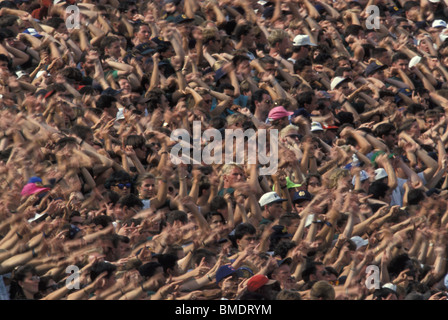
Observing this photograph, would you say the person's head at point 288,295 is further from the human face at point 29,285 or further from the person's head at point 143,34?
the person's head at point 143,34

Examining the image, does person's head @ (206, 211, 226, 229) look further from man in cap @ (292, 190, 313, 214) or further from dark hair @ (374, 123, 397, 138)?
dark hair @ (374, 123, 397, 138)

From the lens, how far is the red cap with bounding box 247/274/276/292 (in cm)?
1142

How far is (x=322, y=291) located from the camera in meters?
11.4

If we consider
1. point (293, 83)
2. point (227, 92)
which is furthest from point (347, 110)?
point (227, 92)

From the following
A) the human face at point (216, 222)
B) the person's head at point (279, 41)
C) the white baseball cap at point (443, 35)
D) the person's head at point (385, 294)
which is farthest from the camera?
the white baseball cap at point (443, 35)

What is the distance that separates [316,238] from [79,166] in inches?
108

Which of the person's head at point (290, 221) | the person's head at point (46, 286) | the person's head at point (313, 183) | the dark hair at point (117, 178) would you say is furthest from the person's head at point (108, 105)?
the person's head at point (46, 286)

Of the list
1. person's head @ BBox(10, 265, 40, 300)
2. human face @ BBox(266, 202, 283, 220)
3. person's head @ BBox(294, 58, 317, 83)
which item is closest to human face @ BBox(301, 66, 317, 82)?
person's head @ BBox(294, 58, 317, 83)

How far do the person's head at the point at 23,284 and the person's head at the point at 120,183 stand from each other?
2.57m

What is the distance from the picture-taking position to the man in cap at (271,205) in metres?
13.7

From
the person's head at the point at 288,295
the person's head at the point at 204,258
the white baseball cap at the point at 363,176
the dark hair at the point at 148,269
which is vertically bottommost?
the white baseball cap at the point at 363,176

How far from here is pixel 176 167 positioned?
1396 cm

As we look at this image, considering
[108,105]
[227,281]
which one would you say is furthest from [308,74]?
[227,281]
